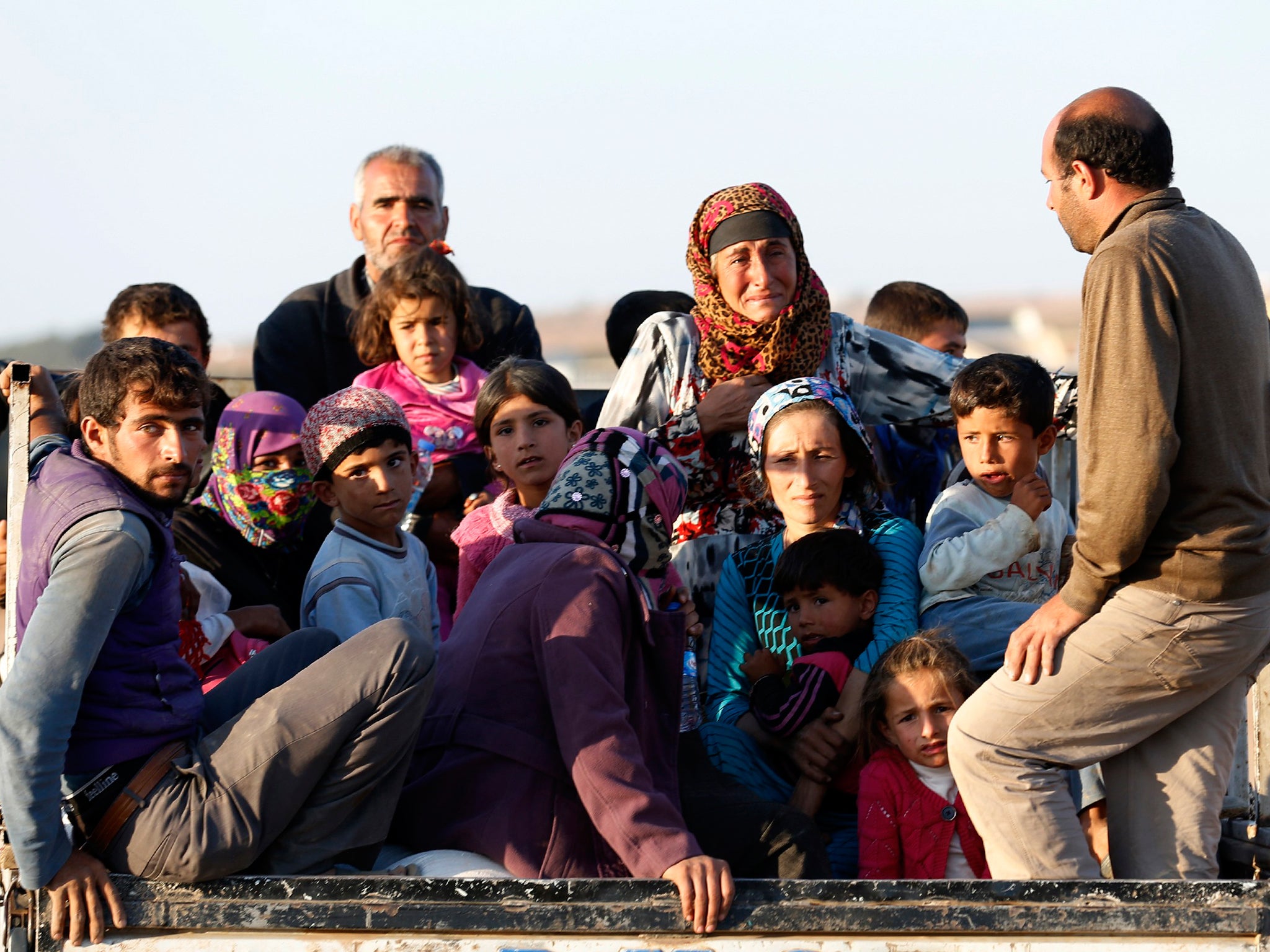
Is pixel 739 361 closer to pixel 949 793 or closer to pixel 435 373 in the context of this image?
pixel 435 373

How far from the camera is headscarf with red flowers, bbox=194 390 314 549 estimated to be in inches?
173

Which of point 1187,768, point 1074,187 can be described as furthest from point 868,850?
point 1074,187

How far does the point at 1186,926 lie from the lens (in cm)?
248

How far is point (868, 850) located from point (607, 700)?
821 millimetres

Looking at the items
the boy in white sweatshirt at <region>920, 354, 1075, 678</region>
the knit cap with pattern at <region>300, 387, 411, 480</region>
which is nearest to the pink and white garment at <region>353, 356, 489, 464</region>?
the knit cap with pattern at <region>300, 387, 411, 480</region>

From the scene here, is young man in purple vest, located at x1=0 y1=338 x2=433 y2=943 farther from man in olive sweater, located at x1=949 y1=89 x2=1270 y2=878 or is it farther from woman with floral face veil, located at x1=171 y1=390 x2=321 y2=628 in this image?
woman with floral face veil, located at x1=171 y1=390 x2=321 y2=628

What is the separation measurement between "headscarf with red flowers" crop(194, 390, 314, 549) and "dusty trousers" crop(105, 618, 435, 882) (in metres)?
1.65

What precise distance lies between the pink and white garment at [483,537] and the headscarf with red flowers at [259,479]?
0.56m

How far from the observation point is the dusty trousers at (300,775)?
104 inches

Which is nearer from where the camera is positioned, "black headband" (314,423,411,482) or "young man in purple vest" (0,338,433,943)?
"young man in purple vest" (0,338,433,943)

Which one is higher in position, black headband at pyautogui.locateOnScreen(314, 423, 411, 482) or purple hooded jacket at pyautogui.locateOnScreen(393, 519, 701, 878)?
black headband at pyautogui.locateOnScreen(314, 423, 411, 482)

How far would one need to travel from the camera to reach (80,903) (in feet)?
8.32

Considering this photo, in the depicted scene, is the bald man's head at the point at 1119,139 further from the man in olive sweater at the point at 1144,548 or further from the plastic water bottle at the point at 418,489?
the plastic water bottle at the point at 418,489

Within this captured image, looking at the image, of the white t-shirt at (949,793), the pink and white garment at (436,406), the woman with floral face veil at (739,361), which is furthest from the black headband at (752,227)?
the white t-shirt at (949,793)
